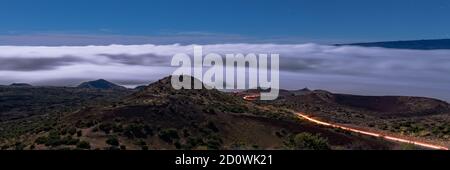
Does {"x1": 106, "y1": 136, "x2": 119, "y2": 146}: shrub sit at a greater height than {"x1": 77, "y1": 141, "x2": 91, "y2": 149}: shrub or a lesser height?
lesser

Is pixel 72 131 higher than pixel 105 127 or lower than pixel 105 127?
lower

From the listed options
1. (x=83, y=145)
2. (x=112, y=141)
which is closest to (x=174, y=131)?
(x=112, y=141)

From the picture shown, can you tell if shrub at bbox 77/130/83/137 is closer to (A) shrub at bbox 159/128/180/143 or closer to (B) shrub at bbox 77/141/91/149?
(B) shrub at bbox 77/141/91/149

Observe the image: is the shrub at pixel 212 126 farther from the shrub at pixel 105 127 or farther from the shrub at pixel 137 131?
the shrub at pixel 105 127

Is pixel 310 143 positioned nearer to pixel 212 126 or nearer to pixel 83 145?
pixel 83 145

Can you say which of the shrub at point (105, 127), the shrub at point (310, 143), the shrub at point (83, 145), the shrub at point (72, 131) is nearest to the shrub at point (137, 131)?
the shrub at point (105, 127)

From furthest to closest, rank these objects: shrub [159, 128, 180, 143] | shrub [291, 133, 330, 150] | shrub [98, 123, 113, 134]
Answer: shrub [159, 128, 180, 143] → shrub [98, 123, 113, 134] → shrub [291, 133, 330, 150]

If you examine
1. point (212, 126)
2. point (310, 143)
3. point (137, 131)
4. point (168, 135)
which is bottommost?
point (168, 135)

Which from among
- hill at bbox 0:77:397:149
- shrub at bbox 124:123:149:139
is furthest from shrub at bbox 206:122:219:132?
shrub at bbox 124:123:149:139

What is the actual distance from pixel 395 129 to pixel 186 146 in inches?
1400

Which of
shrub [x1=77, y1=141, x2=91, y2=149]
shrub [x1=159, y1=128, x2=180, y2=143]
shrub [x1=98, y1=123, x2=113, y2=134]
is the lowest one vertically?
shrub [x1=159, y1=128, x2=180, y2=143]

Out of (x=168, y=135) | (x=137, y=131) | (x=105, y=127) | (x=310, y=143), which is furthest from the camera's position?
(x=168, y=135)

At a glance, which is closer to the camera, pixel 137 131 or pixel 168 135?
pixel 137 131
